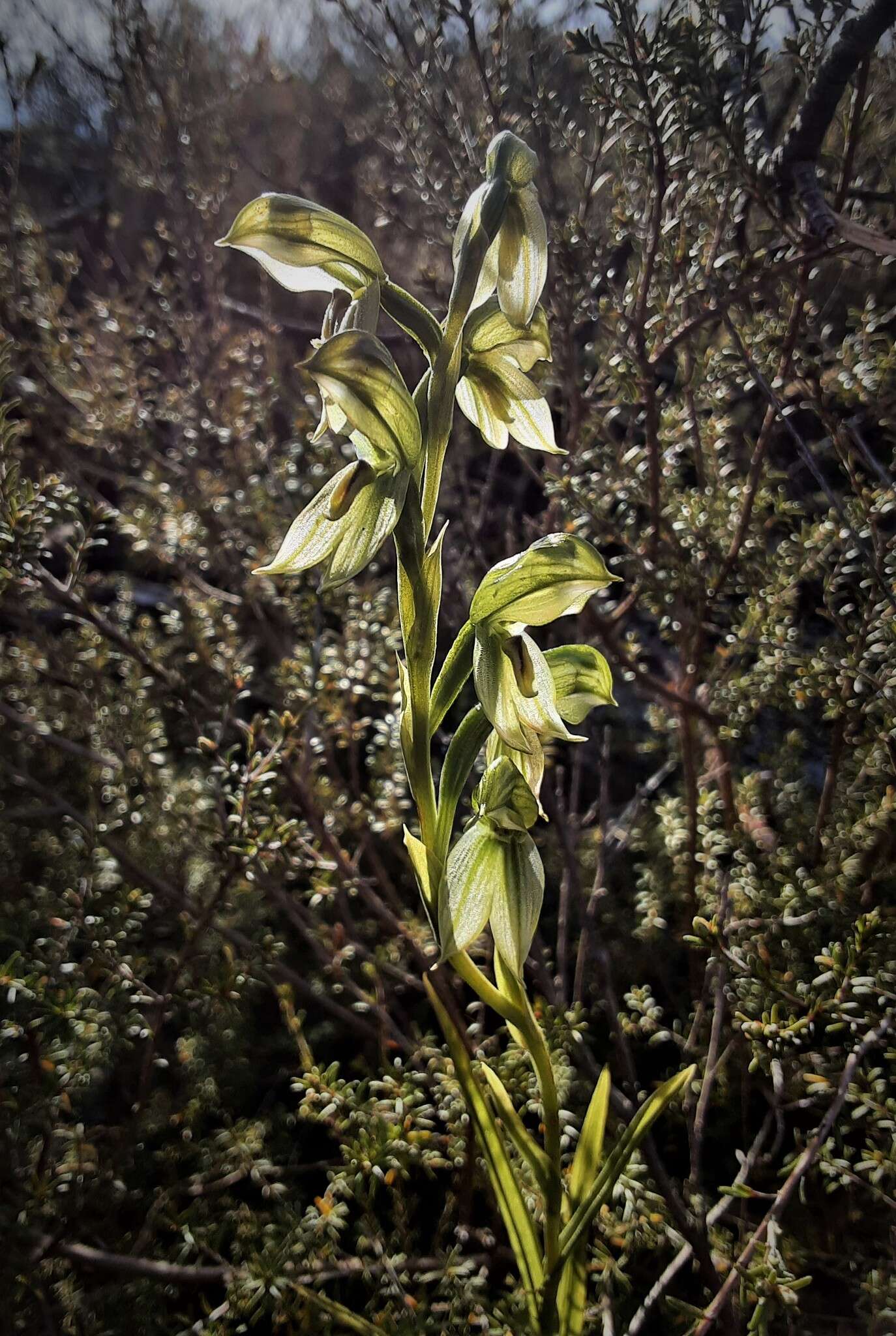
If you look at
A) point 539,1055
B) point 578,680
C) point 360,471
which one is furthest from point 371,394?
point 539,1055

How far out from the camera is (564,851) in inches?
45.3

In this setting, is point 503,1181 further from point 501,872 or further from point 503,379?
point 503,379

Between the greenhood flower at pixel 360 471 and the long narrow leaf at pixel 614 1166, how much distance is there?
539 millimetres


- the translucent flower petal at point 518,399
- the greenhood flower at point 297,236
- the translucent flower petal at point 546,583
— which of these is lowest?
the translucent flower petal at point 546,583

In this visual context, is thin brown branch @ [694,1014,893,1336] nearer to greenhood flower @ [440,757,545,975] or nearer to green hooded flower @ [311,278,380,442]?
greenhood flower @ [440,757,545,975]

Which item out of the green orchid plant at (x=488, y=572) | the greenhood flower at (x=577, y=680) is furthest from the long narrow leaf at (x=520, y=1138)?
the greenhood flower at (x=577, y=680)

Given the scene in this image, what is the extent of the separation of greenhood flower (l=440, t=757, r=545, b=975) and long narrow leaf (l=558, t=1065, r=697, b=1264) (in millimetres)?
180

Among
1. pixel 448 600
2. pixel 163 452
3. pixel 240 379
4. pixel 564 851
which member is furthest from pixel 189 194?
pixel 564 851

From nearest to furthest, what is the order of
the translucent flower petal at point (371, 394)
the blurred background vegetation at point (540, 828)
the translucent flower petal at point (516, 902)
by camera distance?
1. the translucent flower petal at point (371, 394)
2. the translucent flower petal at point (516, 902)
3. the blurred background vegetation at point (540, 828)

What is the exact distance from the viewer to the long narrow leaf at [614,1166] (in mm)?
729

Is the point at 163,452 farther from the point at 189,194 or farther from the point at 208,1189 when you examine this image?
the point at 208,1189

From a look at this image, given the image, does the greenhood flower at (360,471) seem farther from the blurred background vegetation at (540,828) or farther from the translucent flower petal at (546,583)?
the blurred background vegetation at (540,828)

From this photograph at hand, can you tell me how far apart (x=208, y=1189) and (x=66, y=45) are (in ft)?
5.89

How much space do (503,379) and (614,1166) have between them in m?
0.68
